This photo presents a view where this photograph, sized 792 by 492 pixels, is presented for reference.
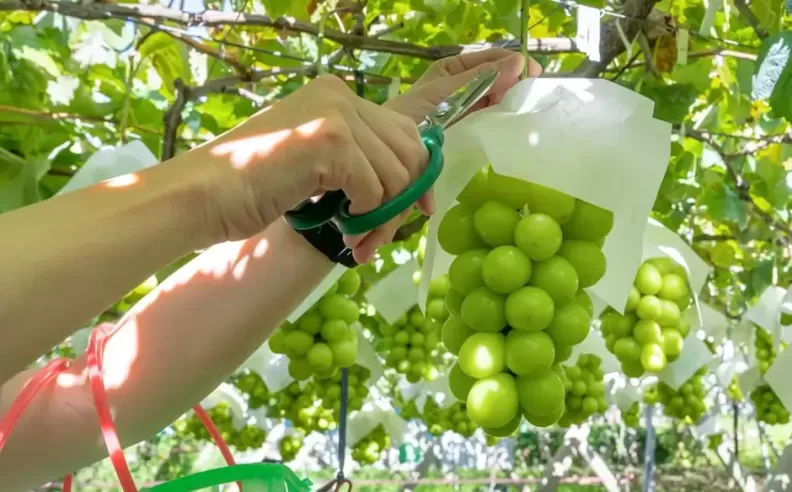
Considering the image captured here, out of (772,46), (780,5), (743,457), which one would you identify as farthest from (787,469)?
(743,457)

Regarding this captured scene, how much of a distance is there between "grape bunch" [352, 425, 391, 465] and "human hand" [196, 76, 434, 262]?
2.05 m

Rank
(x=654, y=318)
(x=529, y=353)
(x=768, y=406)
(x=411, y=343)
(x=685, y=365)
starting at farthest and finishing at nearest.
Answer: (x=768, y=406), (x=411, y=343), (x=685, y=365), (x=654, y=318), (x=529, y=353)

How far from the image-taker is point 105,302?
38cm

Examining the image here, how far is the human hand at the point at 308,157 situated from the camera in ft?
1.33

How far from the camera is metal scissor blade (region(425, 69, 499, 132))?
0.54m

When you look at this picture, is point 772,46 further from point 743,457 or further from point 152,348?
point 743,457

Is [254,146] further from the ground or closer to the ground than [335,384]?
further from the ground

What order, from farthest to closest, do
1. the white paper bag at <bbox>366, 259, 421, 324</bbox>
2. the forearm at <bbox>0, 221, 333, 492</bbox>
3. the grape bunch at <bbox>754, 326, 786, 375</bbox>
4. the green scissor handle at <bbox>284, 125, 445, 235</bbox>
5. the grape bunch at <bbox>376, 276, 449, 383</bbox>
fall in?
1. the grape bunch at <bbox>754, 326, 786, 375</bbox>
2. the grape bunch at <bbox>376, 276, 449, 383</bbox>
3. the white paper bag at <bbox>366, 259, 421, 324</bbox>
4. the forearm at <bbox>0, 221, 333, 492</bbox>
5. the green scissor handle at <bbox>284, 125, 445, 235</bbox>

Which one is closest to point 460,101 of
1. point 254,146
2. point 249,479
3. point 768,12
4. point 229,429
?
point 254,146

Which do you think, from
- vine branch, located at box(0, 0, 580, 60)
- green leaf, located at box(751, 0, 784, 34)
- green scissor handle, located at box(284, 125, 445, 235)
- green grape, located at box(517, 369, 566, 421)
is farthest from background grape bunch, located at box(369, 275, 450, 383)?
green scissor handle, located at box(284, 125, 445, 235)

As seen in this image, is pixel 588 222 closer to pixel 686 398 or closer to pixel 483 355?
pixel 483 355

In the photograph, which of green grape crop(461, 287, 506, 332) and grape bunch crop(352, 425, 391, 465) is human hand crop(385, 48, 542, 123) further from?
grape bunch crop(352, 425, 391, 465)

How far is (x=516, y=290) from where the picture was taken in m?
0.59

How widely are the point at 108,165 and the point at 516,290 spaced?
60 centimetres
